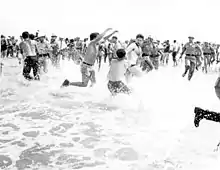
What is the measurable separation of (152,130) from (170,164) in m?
1.80

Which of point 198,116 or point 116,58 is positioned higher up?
point 116,58

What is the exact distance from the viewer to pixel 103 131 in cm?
703

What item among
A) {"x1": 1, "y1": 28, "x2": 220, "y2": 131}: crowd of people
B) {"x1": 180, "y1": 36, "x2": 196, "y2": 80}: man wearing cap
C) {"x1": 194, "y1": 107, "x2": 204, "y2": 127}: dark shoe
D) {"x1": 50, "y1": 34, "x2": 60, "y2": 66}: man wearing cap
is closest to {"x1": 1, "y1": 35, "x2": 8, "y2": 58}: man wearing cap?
{"x1": 1, "y1": 28, "x2": 220, "y2": 131}: crowd of people

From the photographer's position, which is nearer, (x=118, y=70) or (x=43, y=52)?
(x=118, y=70)

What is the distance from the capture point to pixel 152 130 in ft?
22.9

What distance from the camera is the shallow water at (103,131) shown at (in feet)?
17.5

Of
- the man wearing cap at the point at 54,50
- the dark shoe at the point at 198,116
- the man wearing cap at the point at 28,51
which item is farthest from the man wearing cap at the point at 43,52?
the dark shoe at the point at 198,116

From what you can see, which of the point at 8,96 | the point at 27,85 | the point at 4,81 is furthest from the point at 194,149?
the point at 4,81

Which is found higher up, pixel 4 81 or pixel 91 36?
pixel 91 36

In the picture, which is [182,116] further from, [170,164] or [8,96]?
[8,96]

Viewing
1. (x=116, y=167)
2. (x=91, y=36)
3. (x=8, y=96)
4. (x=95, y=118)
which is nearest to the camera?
(x=116, y=167)

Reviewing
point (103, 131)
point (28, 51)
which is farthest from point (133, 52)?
point (103, 131)

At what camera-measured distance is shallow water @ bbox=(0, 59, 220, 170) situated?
17.5ft

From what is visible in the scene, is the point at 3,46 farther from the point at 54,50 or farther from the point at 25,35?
the point at 25,35
